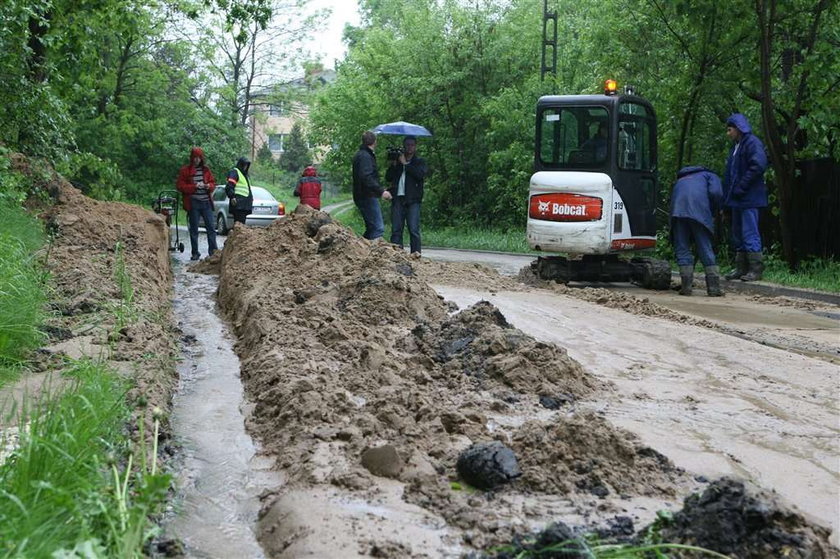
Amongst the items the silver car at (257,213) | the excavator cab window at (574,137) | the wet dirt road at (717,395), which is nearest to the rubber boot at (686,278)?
the excavator cab window at (574,137)

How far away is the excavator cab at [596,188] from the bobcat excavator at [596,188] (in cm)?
1

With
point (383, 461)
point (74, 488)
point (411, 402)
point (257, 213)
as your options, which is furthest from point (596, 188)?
point (257, 213)

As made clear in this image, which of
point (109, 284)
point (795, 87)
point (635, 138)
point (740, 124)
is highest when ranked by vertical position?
point (795, 87)

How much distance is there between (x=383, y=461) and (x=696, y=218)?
10.2 metres

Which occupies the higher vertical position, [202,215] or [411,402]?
[202,215]

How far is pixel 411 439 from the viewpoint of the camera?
5.81 metres

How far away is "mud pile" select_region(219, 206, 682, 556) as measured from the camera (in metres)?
5.07

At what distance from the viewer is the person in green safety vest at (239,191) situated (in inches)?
746

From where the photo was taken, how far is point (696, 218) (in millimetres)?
14539

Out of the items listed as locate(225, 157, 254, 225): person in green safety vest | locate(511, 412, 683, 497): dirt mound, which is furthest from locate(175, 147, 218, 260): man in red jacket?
locate(511, 412, 683, 497): dirt mound

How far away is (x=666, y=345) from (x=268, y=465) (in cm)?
487

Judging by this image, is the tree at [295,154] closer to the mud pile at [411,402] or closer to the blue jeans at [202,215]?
the blue jeans at [202,215]

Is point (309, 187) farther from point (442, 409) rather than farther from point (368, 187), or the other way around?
point (442, 409)

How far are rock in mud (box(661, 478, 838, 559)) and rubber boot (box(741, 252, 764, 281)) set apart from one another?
12.0 metres
